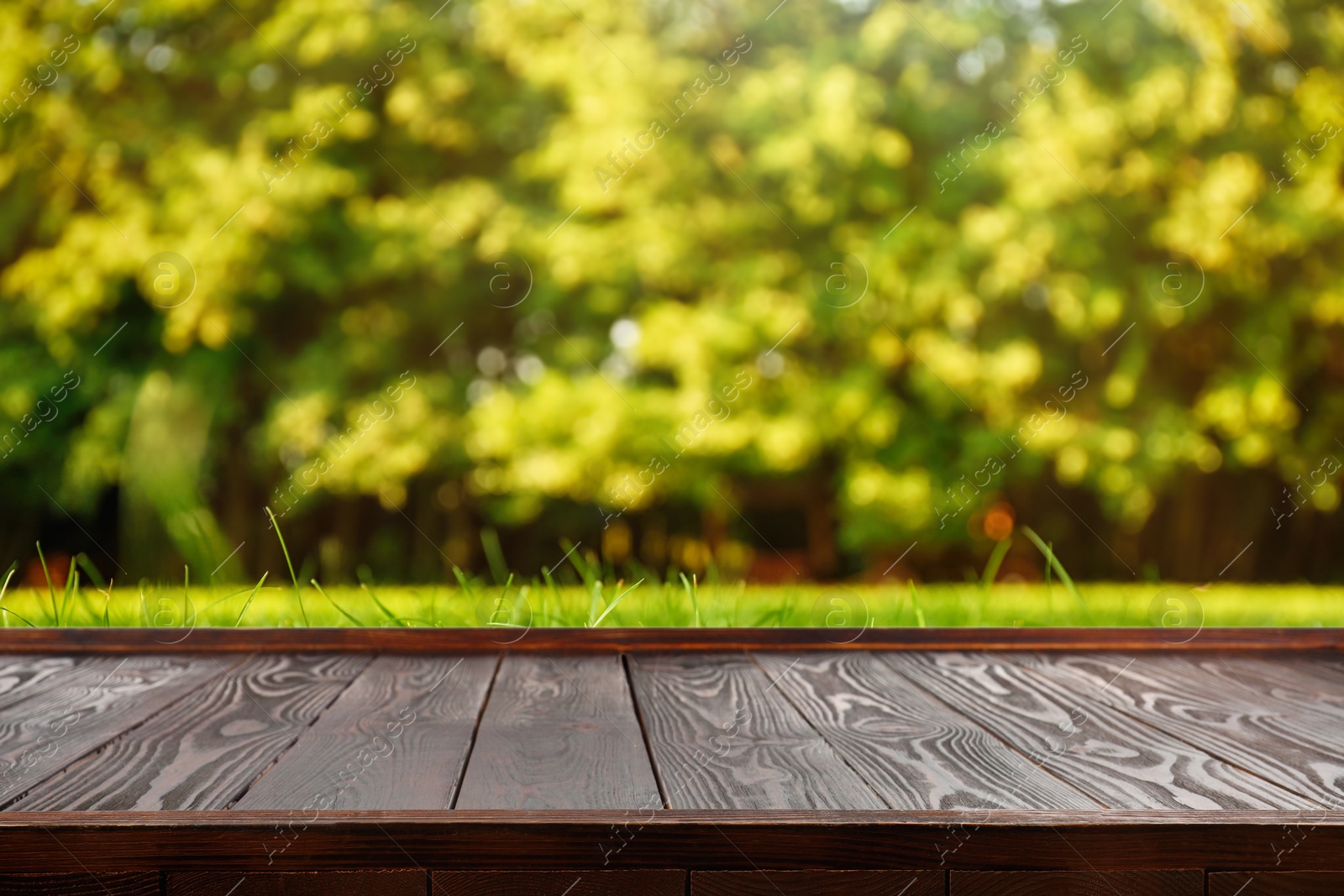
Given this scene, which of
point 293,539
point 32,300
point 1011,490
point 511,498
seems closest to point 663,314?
point 511,498

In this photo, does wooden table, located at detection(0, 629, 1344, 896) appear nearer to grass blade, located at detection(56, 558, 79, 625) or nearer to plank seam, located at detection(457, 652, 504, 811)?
plank seam, located at detection(457, 652, 504, 811)

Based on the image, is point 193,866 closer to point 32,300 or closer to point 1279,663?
point 1279,663

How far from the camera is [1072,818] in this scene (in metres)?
1.08

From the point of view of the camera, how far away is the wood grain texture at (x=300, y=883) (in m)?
1.05

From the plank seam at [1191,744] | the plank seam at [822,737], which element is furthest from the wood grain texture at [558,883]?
the plank seam at [1191,744]

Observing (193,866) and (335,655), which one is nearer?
(193,866)

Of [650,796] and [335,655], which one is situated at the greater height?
[335,655]

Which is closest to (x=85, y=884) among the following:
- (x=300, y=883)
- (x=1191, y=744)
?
(x=300, y=883)

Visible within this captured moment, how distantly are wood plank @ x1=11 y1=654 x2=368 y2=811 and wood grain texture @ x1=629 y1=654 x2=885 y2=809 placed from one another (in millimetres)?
488

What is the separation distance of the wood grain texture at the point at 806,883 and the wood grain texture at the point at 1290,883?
0.31m

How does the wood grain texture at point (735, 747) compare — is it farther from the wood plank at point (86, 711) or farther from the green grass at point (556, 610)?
the wood plank at point (86, 711)

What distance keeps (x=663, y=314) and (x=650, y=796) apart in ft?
23.9

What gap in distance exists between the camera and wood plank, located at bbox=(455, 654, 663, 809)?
116 cm

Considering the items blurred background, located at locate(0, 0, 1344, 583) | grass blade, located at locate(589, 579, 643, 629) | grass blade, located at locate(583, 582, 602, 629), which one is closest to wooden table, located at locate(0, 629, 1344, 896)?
grass blade, located at locate(589, 579, 643, 629)
